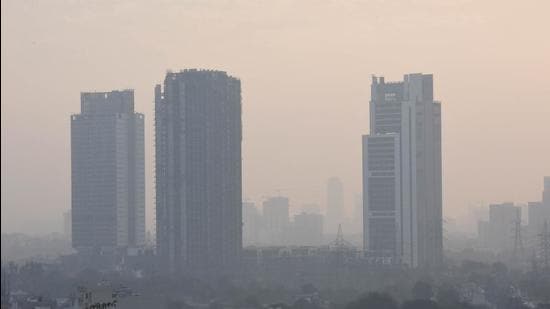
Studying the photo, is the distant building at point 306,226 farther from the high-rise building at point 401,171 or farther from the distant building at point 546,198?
the high-rise building at point 401,171

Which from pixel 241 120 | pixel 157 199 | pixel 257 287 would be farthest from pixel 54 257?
pixel 257 287

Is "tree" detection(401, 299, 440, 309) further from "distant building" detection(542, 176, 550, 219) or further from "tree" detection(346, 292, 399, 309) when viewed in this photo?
"distant building" detection(542, 176, 550, 219)

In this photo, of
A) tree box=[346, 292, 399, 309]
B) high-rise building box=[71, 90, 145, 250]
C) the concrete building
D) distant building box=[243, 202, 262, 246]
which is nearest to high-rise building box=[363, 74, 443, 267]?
the concrete building

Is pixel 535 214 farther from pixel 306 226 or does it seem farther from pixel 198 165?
pixel 198 165

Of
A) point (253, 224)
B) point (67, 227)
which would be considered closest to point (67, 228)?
point (67, 227)

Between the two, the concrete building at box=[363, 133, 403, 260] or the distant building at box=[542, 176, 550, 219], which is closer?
the concrete building at box=[363, 133, 403, 260]

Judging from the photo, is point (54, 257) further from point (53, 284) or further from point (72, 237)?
point (53, 284)
